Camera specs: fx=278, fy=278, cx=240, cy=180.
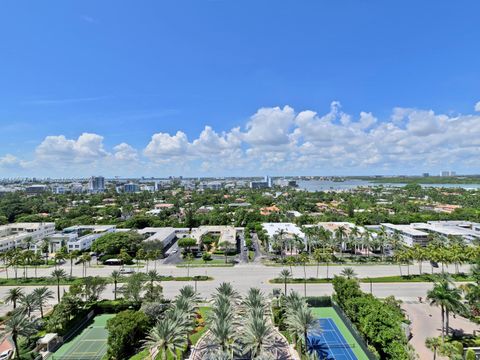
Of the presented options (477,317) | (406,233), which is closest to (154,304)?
(477,317)

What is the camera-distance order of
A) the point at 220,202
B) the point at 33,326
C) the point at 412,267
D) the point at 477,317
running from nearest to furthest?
the point at 33,326, the point at 477,317, the point at 412,267, the point at 220,202

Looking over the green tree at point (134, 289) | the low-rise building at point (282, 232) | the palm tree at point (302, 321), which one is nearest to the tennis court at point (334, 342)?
the palm tree at point (302, 321)

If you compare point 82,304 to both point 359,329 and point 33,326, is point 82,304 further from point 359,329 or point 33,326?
point 359,329

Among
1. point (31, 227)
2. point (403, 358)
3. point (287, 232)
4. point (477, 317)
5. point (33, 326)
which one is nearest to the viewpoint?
point (403, 358)

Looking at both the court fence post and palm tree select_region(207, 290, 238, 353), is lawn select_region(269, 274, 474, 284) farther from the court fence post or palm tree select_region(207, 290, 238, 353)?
palm tree select_region(207, 290, 238, 353)

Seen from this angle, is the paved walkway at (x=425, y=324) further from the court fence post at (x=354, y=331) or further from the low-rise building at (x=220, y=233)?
the low-rise building at (x=220, y=233)

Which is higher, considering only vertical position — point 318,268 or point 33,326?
point 33,326

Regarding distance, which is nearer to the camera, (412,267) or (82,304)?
(82,304)

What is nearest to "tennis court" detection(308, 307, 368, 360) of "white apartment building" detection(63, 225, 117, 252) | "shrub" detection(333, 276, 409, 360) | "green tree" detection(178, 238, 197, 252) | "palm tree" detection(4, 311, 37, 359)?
"shrub" detection(333, 276, 409, 360)
